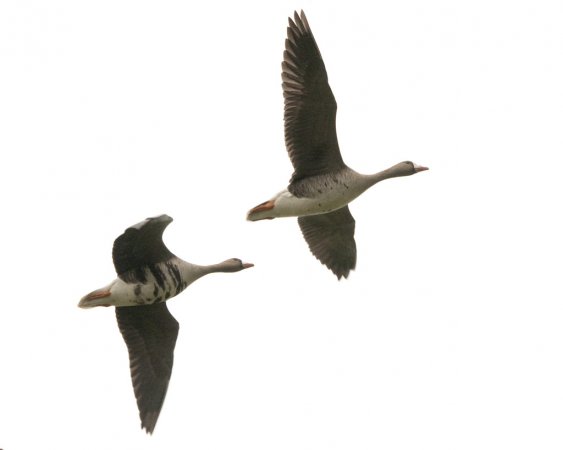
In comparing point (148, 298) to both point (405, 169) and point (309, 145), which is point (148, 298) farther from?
point (405, 169)

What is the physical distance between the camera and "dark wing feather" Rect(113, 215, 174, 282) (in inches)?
690

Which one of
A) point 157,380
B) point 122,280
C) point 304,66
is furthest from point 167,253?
point 304,66

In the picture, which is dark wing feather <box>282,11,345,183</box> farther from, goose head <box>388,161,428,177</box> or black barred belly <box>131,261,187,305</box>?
black barred belly <box>131,261,187,305</box>

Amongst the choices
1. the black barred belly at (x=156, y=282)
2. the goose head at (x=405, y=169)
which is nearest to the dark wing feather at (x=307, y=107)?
the goose head at (x=405, y=169)

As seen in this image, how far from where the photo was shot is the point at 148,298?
18547 millimetres

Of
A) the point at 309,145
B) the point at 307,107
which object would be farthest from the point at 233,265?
the point at 307,107

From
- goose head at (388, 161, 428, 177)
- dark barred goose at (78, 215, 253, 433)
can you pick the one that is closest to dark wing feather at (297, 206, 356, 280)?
goose head at (388, 161, 428, 177)

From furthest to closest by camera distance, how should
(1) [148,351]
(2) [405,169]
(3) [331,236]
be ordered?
(3) [331,236] → (2) [405,169] → (1) [148,351]

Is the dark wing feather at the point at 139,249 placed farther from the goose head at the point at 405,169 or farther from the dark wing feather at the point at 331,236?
the dark wing feather at the point at 331,236

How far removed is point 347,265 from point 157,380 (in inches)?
171

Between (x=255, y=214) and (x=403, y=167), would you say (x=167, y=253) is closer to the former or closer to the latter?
(x=255, y=214)

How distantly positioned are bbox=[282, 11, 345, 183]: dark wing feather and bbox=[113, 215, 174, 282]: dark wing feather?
8.56ft

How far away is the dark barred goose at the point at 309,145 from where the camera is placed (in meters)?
19.3

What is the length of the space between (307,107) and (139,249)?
3366 mm
